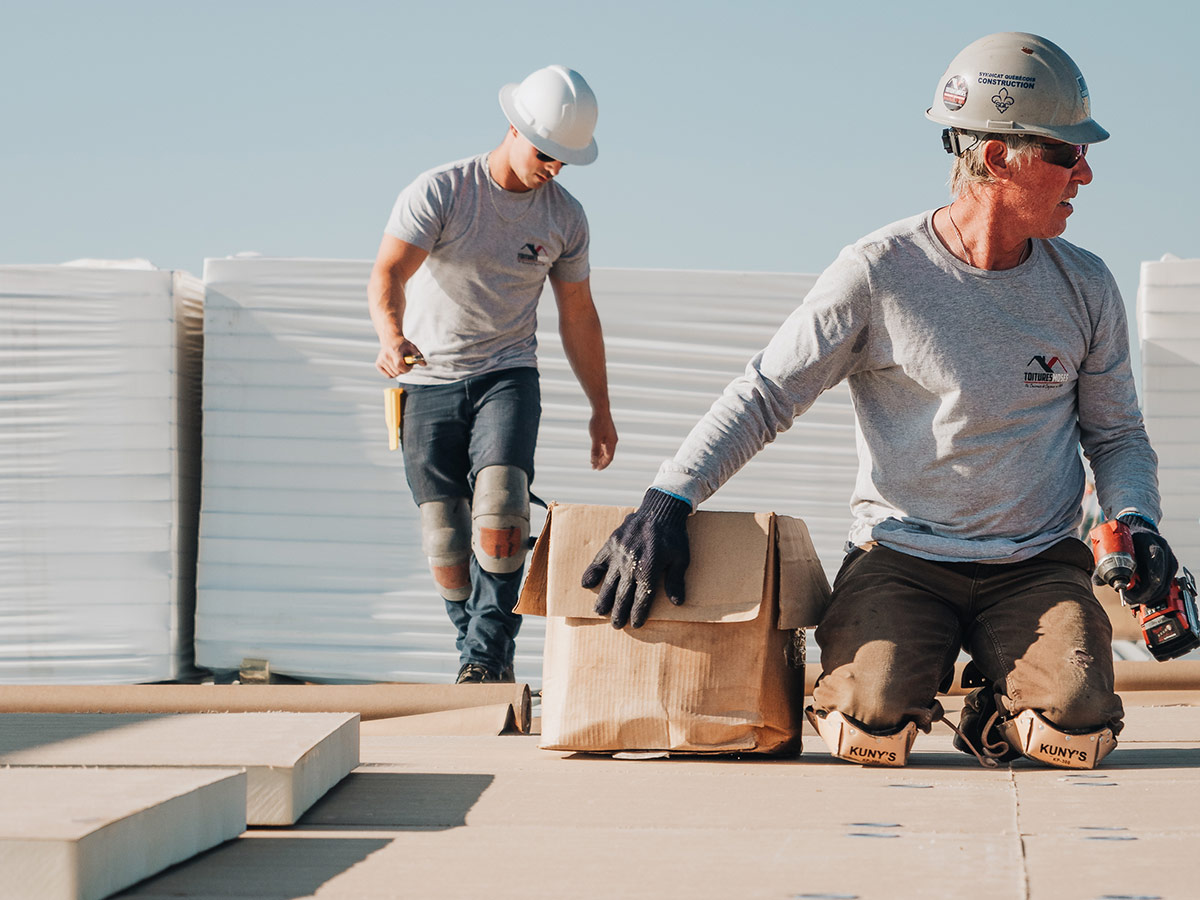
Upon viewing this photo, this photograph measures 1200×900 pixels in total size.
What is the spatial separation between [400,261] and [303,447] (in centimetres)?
246

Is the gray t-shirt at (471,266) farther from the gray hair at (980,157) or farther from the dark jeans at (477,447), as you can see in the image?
the gray hair at (980,157)

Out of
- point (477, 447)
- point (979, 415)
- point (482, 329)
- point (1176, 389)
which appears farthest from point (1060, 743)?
point (1176, 389)

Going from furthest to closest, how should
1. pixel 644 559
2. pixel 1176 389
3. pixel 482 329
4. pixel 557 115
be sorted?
1. pixel 1176 389
2. pixel 482 329
3. pixel 557 115
4. pixel 644 559

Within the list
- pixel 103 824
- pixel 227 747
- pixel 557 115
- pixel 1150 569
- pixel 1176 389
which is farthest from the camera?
pixel 1176 389

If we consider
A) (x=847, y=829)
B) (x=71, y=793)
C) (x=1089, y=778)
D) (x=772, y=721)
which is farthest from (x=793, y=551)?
(x=71, y=793)

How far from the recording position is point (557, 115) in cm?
405

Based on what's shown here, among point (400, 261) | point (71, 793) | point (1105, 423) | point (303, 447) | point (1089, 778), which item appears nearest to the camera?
point (71, 793)

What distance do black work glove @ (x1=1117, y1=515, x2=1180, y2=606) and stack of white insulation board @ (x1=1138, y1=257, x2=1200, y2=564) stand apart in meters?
3.84

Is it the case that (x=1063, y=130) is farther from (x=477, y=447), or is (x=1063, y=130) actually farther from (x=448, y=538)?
(x=448, y=538)

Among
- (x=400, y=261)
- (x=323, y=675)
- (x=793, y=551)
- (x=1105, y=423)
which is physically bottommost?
(x=323, y=675)

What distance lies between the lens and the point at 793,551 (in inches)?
110

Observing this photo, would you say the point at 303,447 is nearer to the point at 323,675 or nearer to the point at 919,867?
the point at 323,675

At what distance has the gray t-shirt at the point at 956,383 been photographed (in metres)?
2.81

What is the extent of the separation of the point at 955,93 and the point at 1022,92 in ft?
0.49
